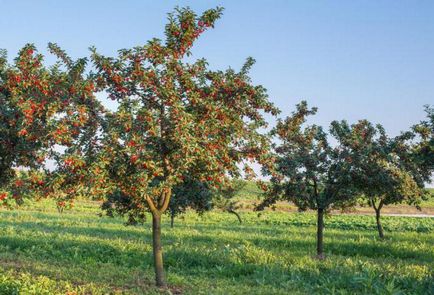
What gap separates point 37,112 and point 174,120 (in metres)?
3.44

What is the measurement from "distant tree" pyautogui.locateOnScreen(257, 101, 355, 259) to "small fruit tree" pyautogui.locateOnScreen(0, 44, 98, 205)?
988cm

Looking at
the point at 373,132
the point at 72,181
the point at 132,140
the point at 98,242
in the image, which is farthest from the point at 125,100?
the point at 373,132

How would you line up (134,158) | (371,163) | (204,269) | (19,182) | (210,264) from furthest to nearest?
(371,163) < (210,264) < (204,269) < (19,182) < (134,158)


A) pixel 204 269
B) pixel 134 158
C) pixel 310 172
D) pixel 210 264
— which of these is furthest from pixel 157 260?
pixel 310 172

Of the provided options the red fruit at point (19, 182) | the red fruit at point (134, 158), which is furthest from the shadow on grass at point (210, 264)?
the red fruit at point (134, 158)

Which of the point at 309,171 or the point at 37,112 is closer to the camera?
the point at 37,112

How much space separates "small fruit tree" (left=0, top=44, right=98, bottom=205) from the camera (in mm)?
11438

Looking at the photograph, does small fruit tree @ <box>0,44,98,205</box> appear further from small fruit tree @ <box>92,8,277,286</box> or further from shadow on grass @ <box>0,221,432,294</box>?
shadow on grass @ <box>0,221,432,294</box>

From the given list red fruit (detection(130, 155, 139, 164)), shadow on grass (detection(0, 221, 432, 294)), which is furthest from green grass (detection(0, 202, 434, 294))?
red fruit (detection(130, 155, 139, 164))

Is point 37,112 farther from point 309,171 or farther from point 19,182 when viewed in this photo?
point 309,171

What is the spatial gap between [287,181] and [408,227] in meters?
27.8

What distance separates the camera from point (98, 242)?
21.9 metres

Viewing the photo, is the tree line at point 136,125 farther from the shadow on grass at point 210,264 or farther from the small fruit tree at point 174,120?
the shadow on grass at point 210,264

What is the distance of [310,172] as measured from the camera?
20531 mm
